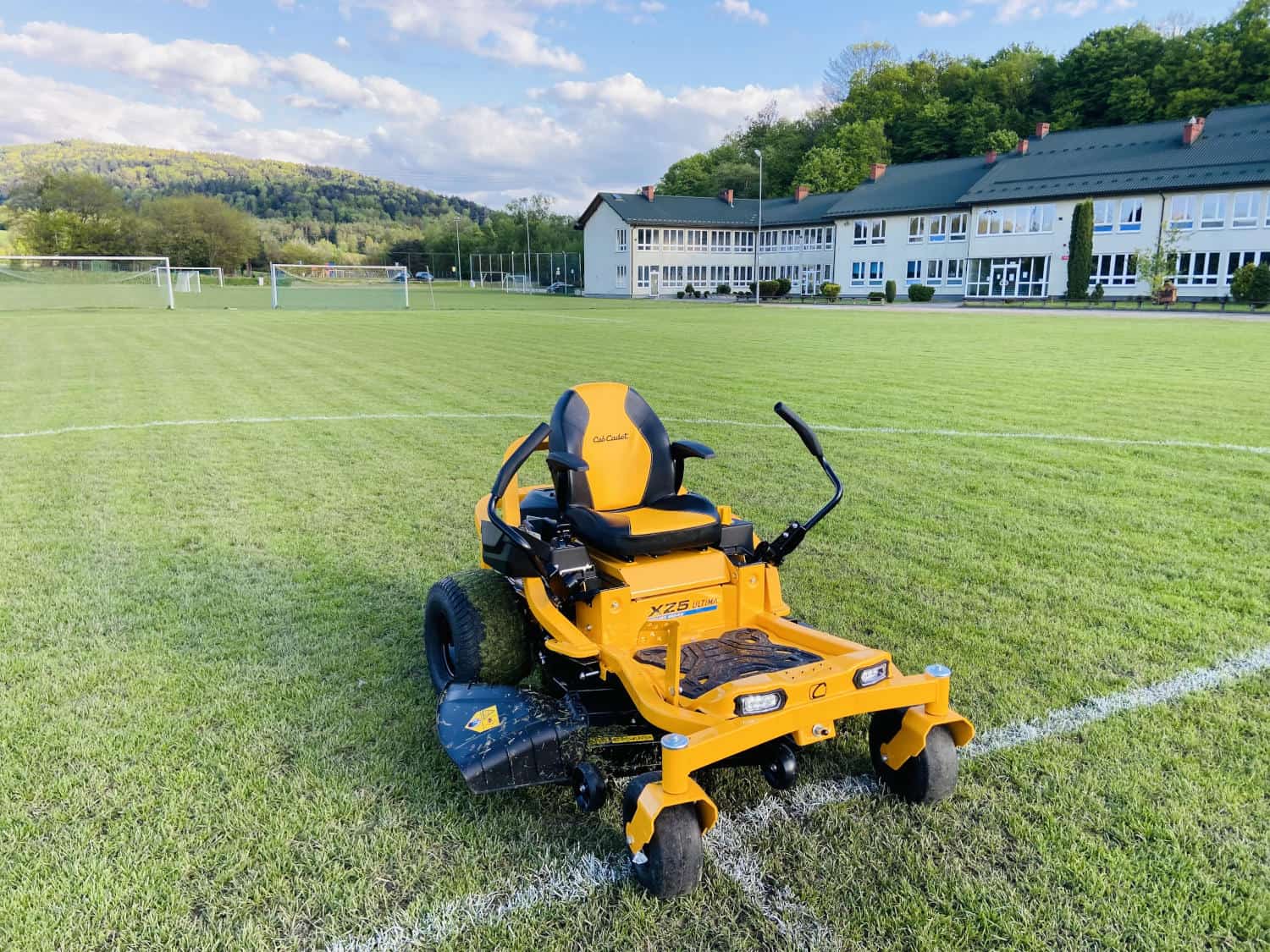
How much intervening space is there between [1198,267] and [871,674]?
4974 centimetres

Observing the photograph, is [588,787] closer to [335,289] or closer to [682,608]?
[682,608]

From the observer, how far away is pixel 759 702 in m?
2.57

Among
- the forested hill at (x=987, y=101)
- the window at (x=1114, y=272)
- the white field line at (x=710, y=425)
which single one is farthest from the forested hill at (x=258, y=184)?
the white field line at (x=710, y=425)

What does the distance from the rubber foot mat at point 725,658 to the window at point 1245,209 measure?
48392 mm

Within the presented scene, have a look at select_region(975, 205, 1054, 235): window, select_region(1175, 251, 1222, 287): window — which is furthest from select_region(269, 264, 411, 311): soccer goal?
select_region(1175, 251, 1222, 287): window

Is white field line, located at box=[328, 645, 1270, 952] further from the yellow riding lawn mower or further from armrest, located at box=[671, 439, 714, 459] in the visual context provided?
armrest, located at box=[671, 439, 714, 459]

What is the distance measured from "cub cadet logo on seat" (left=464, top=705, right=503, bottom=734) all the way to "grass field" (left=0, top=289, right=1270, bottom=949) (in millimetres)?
257

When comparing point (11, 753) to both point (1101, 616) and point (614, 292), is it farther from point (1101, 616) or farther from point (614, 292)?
point (614, 292)

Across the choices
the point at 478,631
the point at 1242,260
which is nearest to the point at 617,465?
the point at 478,631

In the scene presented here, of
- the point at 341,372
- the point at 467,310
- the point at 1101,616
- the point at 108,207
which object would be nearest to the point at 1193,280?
the point at 467,310

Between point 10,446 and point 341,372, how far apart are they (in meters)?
6.03

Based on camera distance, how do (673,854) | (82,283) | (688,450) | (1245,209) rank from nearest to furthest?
(673,854)
(688,450)
(82,283)
(1245,209)

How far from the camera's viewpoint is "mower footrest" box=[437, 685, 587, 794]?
2.72m

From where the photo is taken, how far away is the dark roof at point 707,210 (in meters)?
63.0
